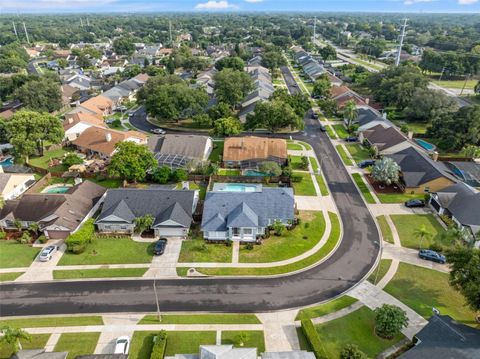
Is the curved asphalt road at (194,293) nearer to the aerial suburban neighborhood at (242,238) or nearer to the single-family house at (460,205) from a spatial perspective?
the aerial suburban neighborhood at (242,238)

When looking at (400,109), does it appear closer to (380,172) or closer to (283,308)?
(380,172)

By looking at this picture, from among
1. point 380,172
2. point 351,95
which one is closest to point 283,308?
point 380,172

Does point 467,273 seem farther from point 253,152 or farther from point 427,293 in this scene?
point 253,152

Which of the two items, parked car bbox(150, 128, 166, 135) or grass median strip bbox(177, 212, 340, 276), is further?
parked car bbox(150, 128, 166, 135)

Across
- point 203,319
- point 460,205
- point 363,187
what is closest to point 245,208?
point 203,319

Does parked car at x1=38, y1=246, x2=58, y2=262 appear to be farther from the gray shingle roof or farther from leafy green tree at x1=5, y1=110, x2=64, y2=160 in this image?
leafy green tree at x1=5, y1=110, x2=64, y2=160

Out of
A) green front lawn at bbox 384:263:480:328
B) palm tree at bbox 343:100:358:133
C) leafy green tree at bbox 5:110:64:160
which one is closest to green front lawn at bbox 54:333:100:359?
green front lawn at bbox 384:263:480:328
